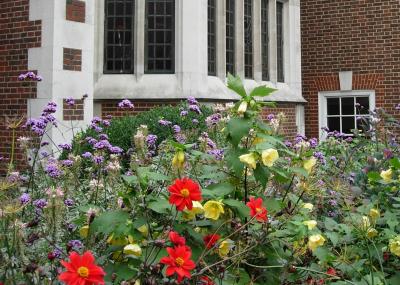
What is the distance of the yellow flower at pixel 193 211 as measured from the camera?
2.05 m

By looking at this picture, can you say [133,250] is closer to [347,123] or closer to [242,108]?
[242,108]

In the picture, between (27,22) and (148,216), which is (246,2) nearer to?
(27,22)

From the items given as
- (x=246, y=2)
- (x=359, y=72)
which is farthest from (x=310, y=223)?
(x=359, y=72)

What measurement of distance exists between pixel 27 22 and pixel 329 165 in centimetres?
494

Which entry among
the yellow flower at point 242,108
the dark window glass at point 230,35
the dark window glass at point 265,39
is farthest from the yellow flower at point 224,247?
the dark window glass at point 265,39

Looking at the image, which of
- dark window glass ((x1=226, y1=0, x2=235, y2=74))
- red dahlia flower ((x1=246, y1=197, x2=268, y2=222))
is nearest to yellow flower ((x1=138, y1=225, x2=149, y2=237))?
red dahlia flower ((x1=246, y1=197, x2=268, y2=222))

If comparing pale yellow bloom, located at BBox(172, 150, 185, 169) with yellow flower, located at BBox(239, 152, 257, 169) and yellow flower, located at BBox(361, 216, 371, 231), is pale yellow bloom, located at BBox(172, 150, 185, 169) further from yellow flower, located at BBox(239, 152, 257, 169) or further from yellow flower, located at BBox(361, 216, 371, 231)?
yellow flower, located at BBox(361, 216, 371, 231)

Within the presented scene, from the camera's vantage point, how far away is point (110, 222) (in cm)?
202

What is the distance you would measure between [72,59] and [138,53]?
1820mm

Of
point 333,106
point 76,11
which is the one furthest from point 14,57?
point 333,106

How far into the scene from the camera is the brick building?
7.73 meters

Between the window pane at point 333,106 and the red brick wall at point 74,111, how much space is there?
655 cm

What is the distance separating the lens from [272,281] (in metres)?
2.26

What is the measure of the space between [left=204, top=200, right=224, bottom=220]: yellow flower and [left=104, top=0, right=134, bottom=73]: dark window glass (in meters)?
7.72
